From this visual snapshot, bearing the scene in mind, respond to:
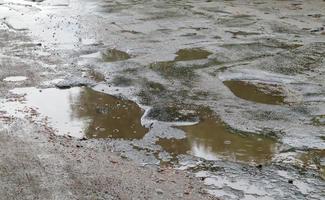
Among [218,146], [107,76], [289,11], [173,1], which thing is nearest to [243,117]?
[218,146]

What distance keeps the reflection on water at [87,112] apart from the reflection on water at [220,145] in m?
0.69

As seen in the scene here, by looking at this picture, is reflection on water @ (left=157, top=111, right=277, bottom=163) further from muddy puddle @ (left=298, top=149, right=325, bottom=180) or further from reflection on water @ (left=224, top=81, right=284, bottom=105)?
reflection on water @ (left=224, top=81, right=284, bottom=105)

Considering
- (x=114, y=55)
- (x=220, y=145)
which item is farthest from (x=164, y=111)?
(x=114, y=55)

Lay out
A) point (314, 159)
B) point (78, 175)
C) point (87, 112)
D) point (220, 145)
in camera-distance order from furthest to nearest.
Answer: point (87, 112) → point (220, 145) → point (314, 159) → point (78, 175)

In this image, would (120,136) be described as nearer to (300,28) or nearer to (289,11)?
(300,28)

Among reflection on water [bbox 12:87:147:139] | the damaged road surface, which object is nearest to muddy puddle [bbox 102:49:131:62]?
the damaged road surface

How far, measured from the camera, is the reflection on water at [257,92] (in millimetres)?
9281

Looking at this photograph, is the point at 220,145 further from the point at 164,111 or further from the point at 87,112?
the point at 87,112

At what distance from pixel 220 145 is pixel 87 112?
2.64 m

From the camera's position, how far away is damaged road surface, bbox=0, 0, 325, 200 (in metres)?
6.08

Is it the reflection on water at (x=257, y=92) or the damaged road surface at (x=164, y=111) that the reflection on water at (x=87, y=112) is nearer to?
the damaged road surface at (x=164, y=111)

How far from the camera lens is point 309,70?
1102 centimetres

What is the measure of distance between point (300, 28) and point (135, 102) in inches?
328

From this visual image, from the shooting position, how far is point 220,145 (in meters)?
7.30
